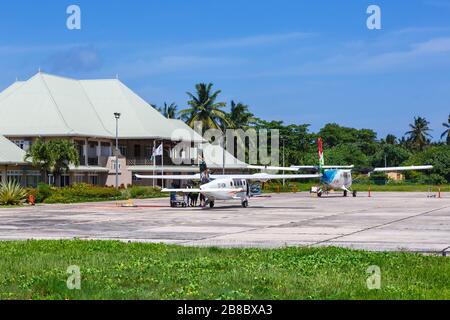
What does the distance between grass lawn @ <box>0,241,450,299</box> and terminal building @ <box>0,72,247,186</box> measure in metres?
46.5

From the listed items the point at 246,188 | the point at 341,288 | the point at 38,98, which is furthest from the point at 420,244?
the point at 38,98

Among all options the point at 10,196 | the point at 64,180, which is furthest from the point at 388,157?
the point at 10,196

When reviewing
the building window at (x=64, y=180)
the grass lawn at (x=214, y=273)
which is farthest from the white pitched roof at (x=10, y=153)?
the grass lawn at (x=214, y=273)

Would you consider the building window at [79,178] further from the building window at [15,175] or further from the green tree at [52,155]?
the green tree at [52,155]

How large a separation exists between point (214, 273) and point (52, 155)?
49.1m

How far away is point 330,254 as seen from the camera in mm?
17031

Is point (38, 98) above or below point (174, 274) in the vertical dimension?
above

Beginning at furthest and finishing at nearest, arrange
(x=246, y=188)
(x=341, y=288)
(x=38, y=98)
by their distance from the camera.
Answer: (x=38, y=98)
(x=246, y=188)
(x=341, y=288)

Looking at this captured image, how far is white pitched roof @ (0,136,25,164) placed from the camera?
61.5 meters

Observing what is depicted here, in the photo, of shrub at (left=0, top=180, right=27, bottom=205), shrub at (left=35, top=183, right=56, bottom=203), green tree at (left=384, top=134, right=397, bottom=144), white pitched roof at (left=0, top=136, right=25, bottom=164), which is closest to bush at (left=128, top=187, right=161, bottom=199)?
shrub at (left=35, top=183, right=56, bottom=203)

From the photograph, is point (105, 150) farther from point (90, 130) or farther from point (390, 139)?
point (390, 139)

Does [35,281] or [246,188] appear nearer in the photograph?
[35,281]

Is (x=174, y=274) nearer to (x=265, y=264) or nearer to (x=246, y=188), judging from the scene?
(x=265, y=264)
